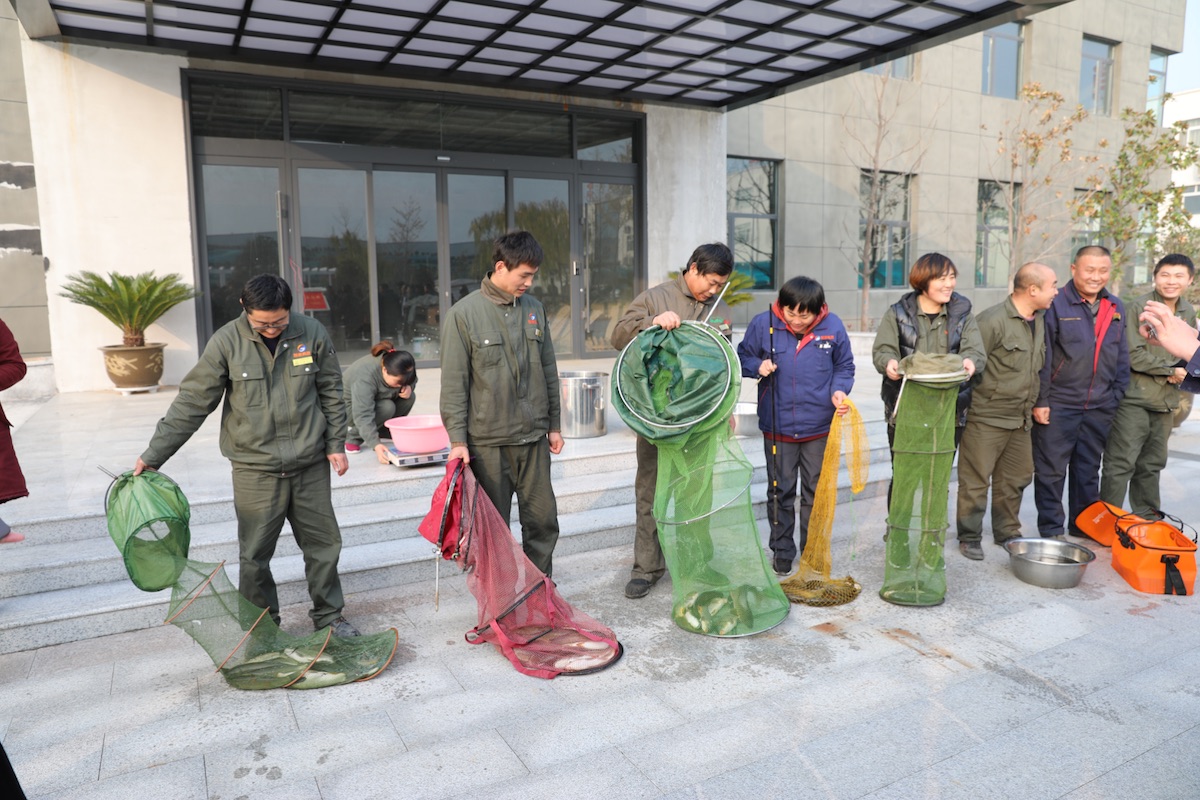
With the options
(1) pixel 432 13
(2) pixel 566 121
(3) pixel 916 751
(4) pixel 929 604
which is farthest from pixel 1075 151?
(3) pixel 916 751

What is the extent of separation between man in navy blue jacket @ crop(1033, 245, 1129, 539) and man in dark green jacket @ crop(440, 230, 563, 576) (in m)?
→ 3.10

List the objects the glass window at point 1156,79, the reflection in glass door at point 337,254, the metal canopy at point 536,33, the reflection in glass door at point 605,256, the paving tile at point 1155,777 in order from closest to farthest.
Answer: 1. the paving tile at point 1155,777
2. the metal canopy at point 536,33
3. the reflection in glass door at point 337,254
4. the reflection in glass door at point 605,256
5. the glass window at point 1156,79

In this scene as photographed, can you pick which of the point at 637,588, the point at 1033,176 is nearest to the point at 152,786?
the point at 637,588

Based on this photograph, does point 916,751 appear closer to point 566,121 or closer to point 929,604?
point 929,604

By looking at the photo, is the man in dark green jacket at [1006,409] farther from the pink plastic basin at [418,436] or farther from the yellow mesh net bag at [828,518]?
the pink plastic basin at [418,436]

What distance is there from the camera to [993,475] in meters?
5.08

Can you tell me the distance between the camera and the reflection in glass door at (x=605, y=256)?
11.6 m

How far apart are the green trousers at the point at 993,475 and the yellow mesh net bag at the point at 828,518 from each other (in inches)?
36.4

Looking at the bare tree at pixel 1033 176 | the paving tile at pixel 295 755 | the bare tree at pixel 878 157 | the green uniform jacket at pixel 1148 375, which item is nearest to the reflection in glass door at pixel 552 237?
the bare tree at pixel 878 157

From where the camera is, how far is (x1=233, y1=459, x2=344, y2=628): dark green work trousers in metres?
3.52

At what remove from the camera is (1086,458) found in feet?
16.8

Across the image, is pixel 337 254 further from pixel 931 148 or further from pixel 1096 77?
pixel 1096 77

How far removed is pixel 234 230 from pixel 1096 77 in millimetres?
19784

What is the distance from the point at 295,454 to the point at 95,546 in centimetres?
177
